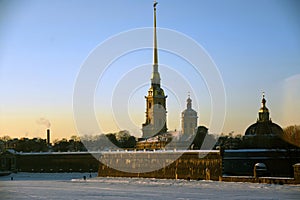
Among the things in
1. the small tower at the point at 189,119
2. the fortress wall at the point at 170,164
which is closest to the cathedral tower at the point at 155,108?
the small tower at the point at 189,119

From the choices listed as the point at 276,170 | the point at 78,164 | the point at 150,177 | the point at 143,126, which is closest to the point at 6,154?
the point at 78,164

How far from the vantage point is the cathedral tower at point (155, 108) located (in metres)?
66.6

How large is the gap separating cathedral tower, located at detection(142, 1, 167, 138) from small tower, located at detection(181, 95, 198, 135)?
4.28m

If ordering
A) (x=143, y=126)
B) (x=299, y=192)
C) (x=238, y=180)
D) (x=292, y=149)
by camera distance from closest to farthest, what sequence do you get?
(x=299, y=192) < (x=238, y=180) < (x=292, y=149) < (x=143, y=126)

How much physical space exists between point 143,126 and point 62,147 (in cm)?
1691

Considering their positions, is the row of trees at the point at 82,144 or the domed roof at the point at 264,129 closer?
the domed roof at the point at 264,129

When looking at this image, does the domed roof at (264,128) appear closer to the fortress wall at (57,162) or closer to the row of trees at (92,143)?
the row of trees at (92,143)

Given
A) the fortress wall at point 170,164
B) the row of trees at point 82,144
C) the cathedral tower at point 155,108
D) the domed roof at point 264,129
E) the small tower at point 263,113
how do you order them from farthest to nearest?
the row of trees at point 82,144
the cathedral tower at point 155,108
the small tower at point 263,113
the domed roof at point 264,129
the fortress wall at point 170,164

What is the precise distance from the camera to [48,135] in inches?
3066

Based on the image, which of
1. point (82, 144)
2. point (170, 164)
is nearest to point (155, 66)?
point (82, 144)

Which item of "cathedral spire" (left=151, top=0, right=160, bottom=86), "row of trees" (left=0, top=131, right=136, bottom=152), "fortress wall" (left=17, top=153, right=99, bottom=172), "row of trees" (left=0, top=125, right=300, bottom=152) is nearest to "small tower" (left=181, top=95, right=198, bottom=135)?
"row of trees" (left=0, top=125, right=300, bottom=152)

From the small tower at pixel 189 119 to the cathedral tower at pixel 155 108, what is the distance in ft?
14.0

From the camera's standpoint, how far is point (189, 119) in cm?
6369

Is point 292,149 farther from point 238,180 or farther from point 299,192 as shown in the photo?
point 299,192
